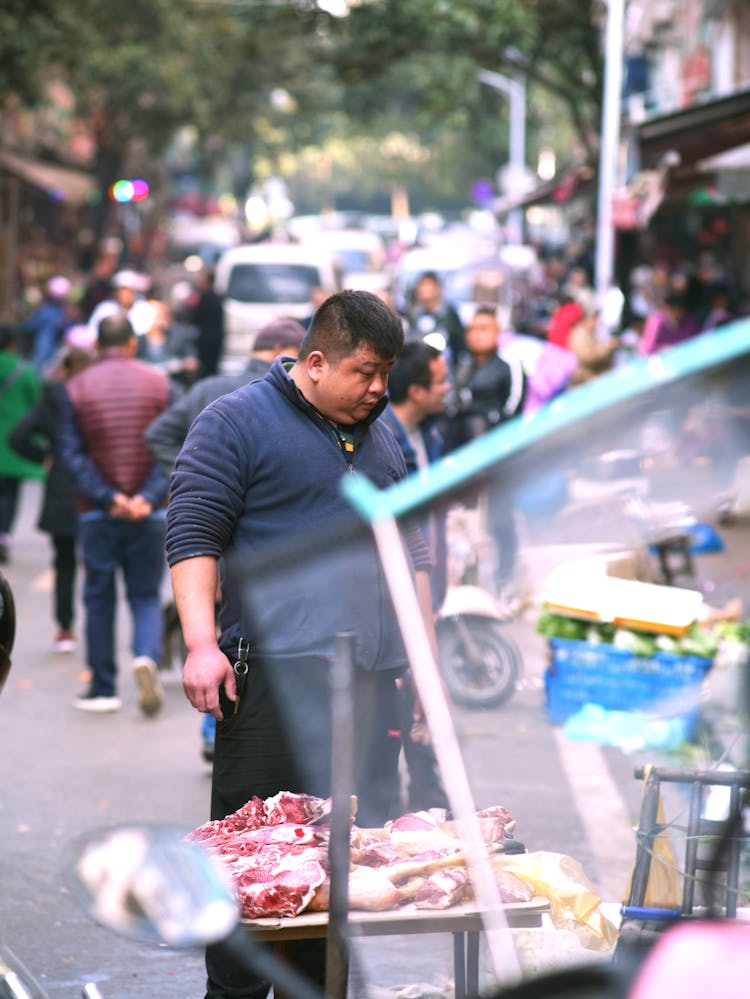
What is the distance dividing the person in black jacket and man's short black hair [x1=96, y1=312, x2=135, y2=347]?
3.06 ft

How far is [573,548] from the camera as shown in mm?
2756

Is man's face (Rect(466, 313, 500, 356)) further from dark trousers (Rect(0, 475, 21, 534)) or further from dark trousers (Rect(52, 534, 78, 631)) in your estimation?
dark trousers (Rect(0, 475, 21, 534))

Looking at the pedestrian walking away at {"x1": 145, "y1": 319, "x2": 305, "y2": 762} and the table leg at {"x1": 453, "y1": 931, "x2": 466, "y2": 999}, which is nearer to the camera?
the table leg at {"x1": 453, "y1": 931, "x2": 466, "y2": 999}

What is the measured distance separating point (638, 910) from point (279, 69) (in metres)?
39.4

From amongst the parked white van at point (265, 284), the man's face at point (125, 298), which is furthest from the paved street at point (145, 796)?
the parked white van at point (265, 284)

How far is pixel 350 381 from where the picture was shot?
3.96m

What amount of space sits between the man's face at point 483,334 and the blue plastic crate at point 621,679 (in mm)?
7416

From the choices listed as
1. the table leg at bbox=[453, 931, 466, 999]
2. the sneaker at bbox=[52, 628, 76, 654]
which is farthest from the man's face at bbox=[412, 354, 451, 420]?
the sneaker at bbox=[52, 628, 76, 654]

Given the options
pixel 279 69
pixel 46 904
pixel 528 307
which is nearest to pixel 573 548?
pixel 46 904

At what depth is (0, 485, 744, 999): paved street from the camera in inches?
131

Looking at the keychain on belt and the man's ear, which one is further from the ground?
the man's ear

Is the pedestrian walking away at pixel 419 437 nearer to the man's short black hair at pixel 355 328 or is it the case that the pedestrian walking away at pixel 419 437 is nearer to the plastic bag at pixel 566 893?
the plastic bag at pixel 566 893

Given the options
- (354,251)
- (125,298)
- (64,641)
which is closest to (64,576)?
(64,641)

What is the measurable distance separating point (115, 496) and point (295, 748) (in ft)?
16.6
